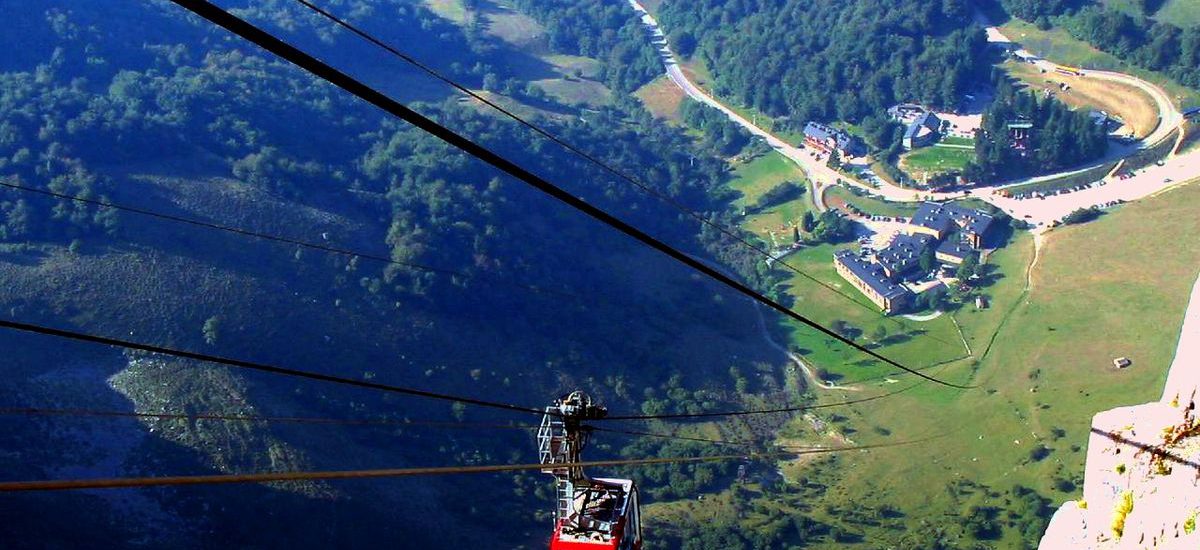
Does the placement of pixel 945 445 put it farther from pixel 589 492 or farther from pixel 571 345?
pixel 589 492

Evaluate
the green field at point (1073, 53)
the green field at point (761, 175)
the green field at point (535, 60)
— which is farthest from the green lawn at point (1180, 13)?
the green field at point (535, 60)

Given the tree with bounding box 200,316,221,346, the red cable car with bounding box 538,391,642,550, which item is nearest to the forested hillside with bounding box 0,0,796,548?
the tree with bounding box 200,316,221,346

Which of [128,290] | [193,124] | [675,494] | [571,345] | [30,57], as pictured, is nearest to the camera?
[675,494]

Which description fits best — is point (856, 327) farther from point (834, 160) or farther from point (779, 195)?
point (834, 160)

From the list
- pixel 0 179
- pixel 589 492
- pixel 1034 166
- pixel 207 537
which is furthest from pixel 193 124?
pixel 589 492

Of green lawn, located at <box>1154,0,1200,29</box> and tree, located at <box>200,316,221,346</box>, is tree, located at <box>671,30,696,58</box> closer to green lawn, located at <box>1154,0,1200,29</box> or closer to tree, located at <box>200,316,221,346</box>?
green lawn, located at <box>1154,0,1200,29</box>

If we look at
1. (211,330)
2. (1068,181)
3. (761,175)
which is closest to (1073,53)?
(1068,181)

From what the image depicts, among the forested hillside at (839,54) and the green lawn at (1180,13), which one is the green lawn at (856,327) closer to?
the forested hillside at (839,54)
